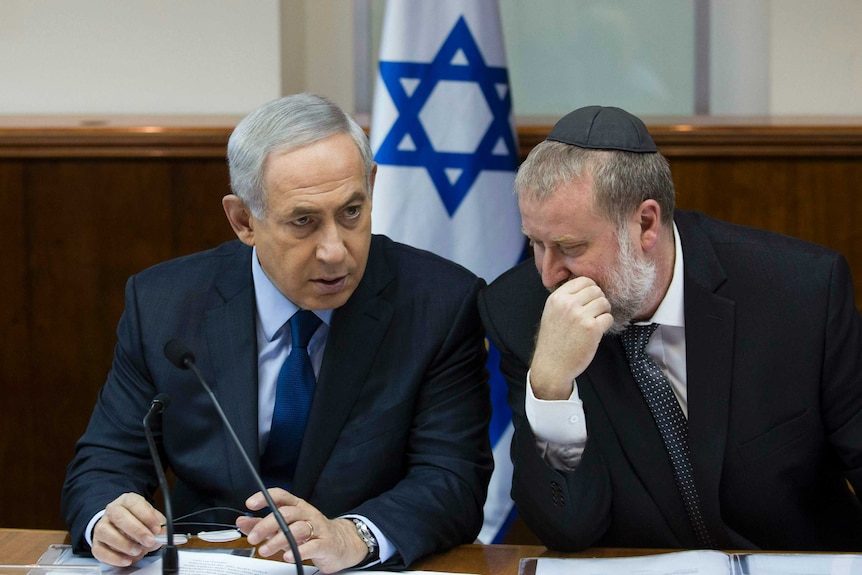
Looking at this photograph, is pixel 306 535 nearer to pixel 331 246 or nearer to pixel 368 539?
pixel 368 539

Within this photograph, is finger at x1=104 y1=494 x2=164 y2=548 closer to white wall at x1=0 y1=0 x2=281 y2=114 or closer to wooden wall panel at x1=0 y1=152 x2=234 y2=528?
wooden wall panel at x1=0 y1=152 x2=234 y2=528

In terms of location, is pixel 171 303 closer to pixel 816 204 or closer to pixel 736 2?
pixel 816 204

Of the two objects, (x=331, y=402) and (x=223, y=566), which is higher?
(x=331, y=402)

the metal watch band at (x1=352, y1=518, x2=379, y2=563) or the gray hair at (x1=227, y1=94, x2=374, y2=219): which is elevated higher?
the gray hair at (x1=227, y1=94, x2=374, y2=219)

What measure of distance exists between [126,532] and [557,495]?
801 millimetres

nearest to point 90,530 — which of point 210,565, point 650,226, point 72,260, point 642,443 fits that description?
point 210,565

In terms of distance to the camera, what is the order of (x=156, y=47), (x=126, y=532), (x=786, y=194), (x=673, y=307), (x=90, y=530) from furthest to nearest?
(x=156, y=47) < (x=786, y=194) < (x=673, y=307) < (x=90, y=530) < (x=126, y=532)

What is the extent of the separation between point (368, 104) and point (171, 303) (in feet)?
6.78

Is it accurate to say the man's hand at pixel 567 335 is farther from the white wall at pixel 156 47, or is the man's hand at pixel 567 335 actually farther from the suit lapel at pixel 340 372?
the white wall at pixel 156 47

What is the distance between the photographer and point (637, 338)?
217 centimetres

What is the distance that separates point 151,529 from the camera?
186cm

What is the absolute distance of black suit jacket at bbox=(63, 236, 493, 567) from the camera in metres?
2.19

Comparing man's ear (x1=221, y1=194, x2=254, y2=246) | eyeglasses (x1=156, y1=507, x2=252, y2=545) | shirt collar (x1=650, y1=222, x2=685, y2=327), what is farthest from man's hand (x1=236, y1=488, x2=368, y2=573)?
shirt collar (x1=650, y1=222, x2=685, y2=327)

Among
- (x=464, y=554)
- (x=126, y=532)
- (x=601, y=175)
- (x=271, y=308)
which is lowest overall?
(x=464, y=554)
